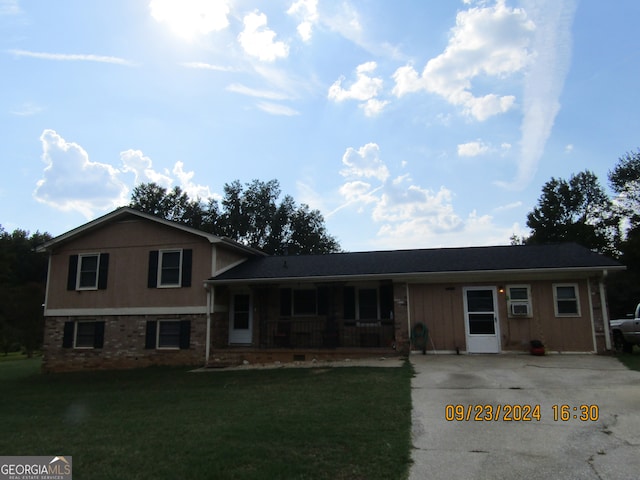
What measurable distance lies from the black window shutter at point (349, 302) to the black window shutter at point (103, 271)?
28.7 feet

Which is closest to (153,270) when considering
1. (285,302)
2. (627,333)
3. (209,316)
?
(209,316)

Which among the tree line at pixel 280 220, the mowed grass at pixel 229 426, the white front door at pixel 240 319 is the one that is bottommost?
the mowed grass at pixel 229 426

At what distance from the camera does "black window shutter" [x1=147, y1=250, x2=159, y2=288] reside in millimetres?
15773

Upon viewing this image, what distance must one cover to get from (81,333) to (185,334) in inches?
166

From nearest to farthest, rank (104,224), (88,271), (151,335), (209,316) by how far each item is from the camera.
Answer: (209,316) < (151,335) < (88,271) < (104,224)

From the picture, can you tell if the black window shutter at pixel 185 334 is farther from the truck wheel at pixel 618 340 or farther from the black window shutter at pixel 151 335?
the truck wheel at pixel 618 340

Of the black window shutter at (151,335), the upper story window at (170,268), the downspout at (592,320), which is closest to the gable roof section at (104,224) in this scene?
the upper story window at (170,268)

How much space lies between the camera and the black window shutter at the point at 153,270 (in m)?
15.8

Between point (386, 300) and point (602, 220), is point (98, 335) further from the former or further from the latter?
point (602, 220)

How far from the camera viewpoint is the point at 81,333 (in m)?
16.2

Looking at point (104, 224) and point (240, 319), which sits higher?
point (104, 224)

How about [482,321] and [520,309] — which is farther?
[482,321]

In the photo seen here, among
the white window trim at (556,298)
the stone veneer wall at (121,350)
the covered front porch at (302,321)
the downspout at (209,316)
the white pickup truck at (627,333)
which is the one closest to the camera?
the white window trim at (556,298)

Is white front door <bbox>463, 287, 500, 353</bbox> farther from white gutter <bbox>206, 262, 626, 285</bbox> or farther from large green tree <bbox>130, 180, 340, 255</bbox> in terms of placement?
large green tree <bbox>130, 180, 340, 255</bbox>
